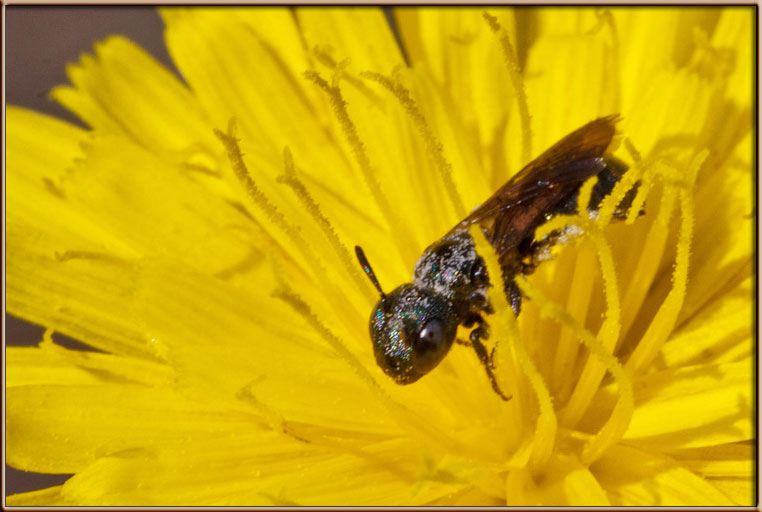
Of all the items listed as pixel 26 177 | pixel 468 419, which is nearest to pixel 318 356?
pixel 468 419

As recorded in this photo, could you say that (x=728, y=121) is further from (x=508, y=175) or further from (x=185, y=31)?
(x=185, y=31)

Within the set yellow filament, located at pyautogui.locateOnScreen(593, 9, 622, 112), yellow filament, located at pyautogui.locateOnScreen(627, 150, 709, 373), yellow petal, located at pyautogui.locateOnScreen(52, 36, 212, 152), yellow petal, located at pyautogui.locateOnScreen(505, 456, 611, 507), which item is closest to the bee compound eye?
yellow petal, located at pyautogui.locateOnScreen(505, 456, 611, 507)

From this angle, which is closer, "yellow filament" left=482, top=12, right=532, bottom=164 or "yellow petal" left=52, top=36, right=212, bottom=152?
"yellow filament" left=482, top=12, right=532, bottom=164

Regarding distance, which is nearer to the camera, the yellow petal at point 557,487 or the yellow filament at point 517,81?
the yellow petal at point 557,487

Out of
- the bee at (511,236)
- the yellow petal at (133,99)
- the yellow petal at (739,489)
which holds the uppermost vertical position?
the yellow petal at (133,99)

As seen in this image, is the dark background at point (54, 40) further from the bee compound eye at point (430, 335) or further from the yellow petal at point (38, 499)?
the bee compound eye at point (430, 335)

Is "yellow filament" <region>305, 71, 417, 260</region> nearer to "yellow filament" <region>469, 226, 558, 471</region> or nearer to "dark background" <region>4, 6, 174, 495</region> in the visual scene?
"yellow filament" <region>469, 226, 558, 471</region>

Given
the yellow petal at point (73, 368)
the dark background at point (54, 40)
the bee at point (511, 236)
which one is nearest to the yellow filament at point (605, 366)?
the bee at point (511, 236)

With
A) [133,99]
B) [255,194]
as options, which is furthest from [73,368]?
[133,99]
